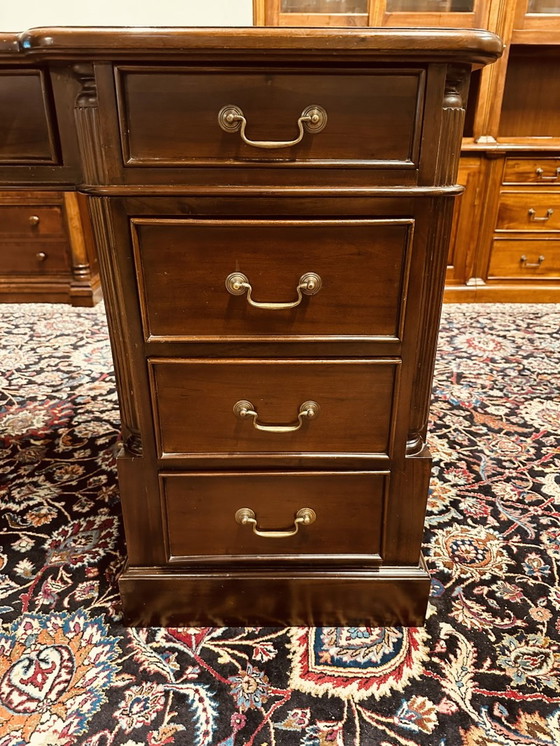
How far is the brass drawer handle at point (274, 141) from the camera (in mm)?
778

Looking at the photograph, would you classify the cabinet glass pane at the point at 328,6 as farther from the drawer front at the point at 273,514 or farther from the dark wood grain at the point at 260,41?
the drawer front at the point at 273,514

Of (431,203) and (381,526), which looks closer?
(431,203)

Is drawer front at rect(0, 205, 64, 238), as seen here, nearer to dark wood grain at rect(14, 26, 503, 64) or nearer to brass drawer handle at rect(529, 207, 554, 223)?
dark wood grain at rect(14, 26, 503, 64)

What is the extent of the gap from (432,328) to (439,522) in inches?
25.9

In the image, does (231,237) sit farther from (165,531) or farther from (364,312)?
(165,531)

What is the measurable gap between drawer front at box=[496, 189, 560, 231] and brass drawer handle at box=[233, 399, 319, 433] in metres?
2.52

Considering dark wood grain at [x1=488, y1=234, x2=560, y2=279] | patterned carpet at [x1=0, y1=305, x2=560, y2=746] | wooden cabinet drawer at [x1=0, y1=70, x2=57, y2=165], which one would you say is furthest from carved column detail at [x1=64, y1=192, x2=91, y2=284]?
dark wood grain at [x1=488, y1=234, x2=560, y2=279]

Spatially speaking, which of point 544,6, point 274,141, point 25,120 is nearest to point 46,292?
point 25,120

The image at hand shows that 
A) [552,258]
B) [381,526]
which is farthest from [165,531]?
[552,258]

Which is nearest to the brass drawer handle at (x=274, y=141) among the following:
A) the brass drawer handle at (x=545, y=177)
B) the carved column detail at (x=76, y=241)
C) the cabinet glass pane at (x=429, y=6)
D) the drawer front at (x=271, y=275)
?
the drawer front at (x=271, y=275)

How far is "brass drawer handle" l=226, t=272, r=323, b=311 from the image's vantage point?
2.82 feet

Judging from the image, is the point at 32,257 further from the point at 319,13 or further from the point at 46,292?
the point at 319,13

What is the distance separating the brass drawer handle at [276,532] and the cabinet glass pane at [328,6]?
2.67m

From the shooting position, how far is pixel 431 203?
833 millimetres
